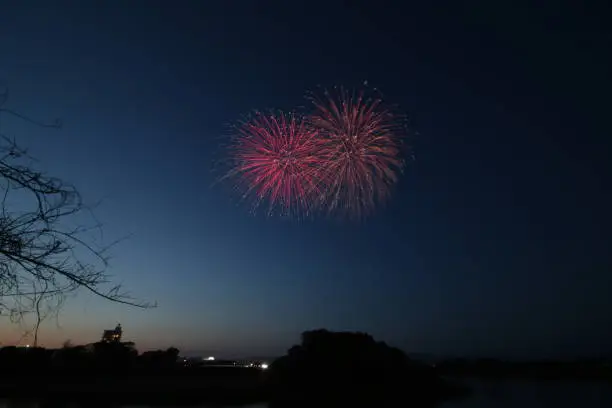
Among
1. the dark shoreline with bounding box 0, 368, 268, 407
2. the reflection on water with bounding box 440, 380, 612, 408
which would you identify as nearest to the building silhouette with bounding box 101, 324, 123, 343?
the dark shoreline with bounding box 0, 368, 268, 407

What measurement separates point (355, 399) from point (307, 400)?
6129 millimetres

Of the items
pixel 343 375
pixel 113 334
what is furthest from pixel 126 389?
pixel 113 334

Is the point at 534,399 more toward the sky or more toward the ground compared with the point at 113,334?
more toward the ground

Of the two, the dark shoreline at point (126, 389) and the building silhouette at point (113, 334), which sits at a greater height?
the building silhouette at point (113, 334)

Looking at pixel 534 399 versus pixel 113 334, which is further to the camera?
pixel 534 399


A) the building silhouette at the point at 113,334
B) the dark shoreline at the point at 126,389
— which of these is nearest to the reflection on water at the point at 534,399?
the dark shoreline at the point at 126,389

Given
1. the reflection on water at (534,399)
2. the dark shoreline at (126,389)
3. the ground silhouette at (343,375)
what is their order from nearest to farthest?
1. the dark shoreline at (126,389)
2. the ground silhouette at (343,375)
3. the reflection on water at (534,399)

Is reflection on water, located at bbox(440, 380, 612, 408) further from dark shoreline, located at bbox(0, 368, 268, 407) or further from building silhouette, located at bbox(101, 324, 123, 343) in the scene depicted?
building silhouette, located at bbox(101, 324, 123, 343)

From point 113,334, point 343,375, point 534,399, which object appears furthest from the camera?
point 534,399

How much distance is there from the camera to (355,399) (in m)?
50.8

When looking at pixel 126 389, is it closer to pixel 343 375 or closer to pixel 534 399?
pixel 343 375

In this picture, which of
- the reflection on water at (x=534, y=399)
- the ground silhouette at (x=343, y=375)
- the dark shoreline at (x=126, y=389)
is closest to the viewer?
the dark shoreline at (x=126, y=389)

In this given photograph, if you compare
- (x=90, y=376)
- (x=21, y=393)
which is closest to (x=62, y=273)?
(x=21, y=393)

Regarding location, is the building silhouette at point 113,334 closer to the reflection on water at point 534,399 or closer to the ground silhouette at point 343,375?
the ground silhouette at point 343,375
